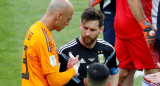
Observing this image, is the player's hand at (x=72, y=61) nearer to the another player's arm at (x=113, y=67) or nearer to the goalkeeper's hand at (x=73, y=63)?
the goalkeeper's hand at (x=73, y=63)

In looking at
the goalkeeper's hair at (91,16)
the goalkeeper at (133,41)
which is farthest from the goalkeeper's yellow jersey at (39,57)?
the goalkeeper at (133,41)

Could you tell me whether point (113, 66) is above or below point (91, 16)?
below

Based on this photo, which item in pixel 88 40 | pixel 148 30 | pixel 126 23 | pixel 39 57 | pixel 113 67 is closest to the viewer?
pixel 39 57

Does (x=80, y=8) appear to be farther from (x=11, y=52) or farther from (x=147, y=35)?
A: (x=147, y=35)

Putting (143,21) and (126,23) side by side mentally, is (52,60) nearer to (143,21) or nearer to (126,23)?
(143,21)

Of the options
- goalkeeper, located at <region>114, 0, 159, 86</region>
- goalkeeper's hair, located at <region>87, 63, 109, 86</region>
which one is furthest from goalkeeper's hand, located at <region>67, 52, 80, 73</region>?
goalkeeper, located at <region>114, 0, 159, 86</region>

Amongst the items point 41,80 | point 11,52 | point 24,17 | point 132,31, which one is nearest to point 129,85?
point 132,31

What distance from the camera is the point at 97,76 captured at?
342cm

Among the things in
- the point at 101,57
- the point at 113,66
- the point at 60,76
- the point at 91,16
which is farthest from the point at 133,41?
the point at 60,76

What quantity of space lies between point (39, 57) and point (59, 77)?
30 centimetres

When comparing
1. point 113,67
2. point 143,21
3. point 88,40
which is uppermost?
point 143,21

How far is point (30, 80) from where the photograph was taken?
4355 mm

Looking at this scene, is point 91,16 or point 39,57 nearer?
point 39,57

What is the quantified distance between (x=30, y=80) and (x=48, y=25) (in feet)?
2.07
